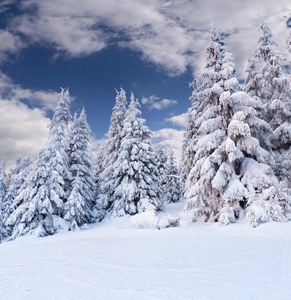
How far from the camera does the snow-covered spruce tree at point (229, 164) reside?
11.5 meters

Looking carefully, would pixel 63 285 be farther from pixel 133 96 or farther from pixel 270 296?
pixel 133 96

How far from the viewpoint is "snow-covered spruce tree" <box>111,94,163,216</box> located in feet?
70.9

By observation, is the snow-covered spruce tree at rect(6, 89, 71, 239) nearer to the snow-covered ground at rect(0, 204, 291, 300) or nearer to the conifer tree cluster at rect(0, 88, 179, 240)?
the conifer tree cluster at rect(0, 88, 179, 240)

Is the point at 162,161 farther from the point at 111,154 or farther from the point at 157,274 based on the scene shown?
the point at 157,274

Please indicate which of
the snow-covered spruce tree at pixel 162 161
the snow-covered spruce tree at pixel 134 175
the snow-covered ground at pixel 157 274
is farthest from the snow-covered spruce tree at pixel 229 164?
the snow-covered spruce tree at pixel 162 161

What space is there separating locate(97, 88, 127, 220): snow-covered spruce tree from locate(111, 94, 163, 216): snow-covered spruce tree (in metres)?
0.91

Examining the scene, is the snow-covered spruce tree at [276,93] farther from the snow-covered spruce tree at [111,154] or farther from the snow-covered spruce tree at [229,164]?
the snow-covered spruce tree at [111,154]

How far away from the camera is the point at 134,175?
22828 mm

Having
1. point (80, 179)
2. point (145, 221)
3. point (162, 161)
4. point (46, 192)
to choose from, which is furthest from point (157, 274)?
point (162, 161)

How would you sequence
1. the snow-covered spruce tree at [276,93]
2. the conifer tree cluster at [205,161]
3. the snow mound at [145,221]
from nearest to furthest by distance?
the conifer tree cluster at [205,161] < the snow mound at [145,221] < the snow-covered spruce tree at [276,93]

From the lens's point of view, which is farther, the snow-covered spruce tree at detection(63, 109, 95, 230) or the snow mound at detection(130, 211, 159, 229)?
the snow-covered spruce tree at detection(63, 109, 95, 230)

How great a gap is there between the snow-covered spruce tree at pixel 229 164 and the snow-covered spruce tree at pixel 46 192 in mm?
11844

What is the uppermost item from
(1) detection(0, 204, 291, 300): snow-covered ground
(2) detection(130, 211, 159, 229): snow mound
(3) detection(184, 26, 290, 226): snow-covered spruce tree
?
(3) detection(184, 26, 290, 226): snow-covered spruce tree

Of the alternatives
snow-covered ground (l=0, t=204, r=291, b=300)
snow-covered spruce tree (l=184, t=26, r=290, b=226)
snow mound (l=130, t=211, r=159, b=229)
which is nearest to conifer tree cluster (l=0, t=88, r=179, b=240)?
snow mound (l=130, t=211, r=159, b=229)
